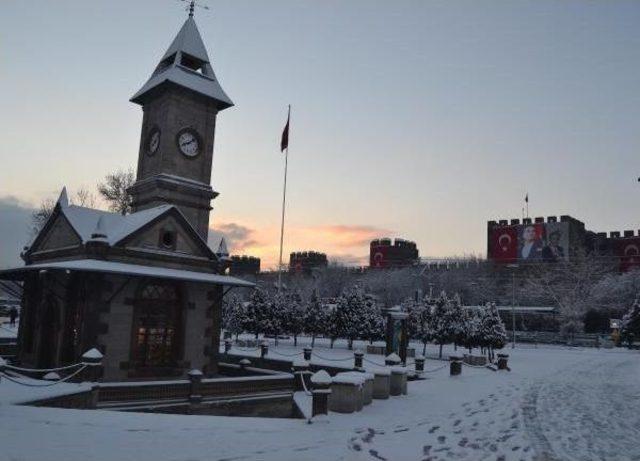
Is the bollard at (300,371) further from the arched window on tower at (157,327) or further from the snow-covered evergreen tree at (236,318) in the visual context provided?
the snow-covered evergreen tree at (236,318)

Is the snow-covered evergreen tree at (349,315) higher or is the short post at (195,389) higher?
the snow-covered evergreen tree at (349,315)

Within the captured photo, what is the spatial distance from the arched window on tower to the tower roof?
11.4m

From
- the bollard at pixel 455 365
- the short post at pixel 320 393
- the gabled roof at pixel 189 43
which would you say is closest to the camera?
the short post at pixel 320 393

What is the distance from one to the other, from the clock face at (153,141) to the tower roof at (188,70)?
2248mm

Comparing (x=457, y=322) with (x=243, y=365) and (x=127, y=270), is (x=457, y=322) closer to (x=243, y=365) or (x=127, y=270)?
(x=243, y=365)

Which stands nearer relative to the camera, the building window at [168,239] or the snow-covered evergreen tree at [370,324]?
the building window at [168,239]

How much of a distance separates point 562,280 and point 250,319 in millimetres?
58545

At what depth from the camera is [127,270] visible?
19.8 meters

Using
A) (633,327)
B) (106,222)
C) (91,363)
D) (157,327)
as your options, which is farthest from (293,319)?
(633,327)

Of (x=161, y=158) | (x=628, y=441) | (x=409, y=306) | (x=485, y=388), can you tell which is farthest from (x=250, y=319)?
(x=628, y=441)

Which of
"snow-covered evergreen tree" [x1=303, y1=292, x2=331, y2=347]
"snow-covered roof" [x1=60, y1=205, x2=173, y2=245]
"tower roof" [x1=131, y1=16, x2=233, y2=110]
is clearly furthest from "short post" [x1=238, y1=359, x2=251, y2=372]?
"snow-covered evergreen tree" [x1=303, y1=292, x2=331, y2=347]

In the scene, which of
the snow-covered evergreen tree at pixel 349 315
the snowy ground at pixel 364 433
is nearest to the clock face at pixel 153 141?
the snowy ground at pixel 364 433

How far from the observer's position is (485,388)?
21141 millimetres

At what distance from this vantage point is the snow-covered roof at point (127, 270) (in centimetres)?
1904
